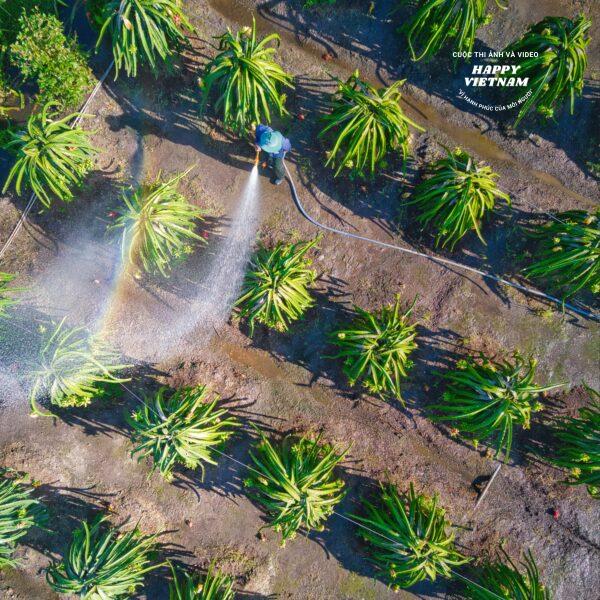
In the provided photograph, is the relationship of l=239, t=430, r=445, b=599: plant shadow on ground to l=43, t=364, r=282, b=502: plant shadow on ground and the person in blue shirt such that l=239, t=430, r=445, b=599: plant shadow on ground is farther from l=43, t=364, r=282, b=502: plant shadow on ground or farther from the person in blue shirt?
the person in blue shirt

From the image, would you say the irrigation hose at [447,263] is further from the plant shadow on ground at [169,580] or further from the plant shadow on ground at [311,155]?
the plant shadow on ground at [169,580]

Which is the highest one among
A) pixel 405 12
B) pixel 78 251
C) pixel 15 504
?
pixel 405 12

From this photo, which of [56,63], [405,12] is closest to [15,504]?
[56,63]

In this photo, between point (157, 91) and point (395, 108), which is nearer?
point (395, 108)

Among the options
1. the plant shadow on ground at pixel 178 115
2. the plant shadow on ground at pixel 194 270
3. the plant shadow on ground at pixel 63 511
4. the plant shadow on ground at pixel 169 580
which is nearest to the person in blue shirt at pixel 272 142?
the plant shadow on ground at pixel 178 115

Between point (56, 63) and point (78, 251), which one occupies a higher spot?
point (56, 63)

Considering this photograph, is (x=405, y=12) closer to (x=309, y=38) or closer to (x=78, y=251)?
(x=309, y=38)

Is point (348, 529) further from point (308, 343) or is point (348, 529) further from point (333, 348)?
point (308, 343)
